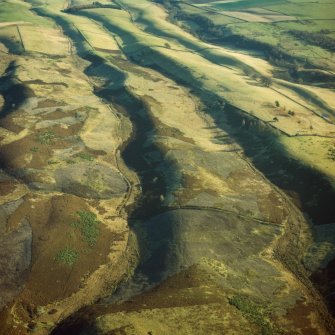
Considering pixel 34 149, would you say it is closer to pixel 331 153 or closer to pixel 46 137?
pixel 46 137

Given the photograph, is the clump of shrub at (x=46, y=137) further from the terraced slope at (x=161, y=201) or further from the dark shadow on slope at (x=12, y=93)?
the dark shadow on slope at (x=12, y=93)

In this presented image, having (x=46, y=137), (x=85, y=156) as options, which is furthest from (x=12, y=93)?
(x=85, y=156)

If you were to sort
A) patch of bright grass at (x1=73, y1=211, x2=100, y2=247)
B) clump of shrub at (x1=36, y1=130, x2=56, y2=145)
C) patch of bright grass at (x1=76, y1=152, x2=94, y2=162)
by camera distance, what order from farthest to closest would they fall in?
clump of shrub at (x1=36, y1=130, x2=56, y2=145) → patch of bright grass at (x1=76, y1=152, x2=94, y2=162) → patch of bright grass at (x1=73, y1=211, x2=100, y2=247)

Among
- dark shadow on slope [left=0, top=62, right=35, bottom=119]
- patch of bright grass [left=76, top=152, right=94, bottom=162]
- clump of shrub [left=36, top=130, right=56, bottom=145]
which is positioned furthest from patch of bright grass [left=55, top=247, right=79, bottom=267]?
dark shadow on slope [left=0, top=62, right=35, bottom=119]

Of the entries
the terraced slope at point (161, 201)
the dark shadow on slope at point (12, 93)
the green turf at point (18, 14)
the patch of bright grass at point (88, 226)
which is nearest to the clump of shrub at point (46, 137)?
the terraced slope at point (161, 201)

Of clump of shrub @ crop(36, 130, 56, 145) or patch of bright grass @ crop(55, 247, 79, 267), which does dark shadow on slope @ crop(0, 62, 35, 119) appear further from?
patch of bright grass @ crop(55, 247, 79, 267)

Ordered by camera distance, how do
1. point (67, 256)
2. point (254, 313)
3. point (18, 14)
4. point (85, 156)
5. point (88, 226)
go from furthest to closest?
point (18, 14), point (85, 156), point (88, 226), point (67, 256), point (254, 313)

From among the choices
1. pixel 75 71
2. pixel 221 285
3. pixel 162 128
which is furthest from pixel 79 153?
pixel 75 71
